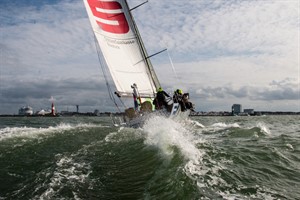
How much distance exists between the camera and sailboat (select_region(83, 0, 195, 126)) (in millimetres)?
22328

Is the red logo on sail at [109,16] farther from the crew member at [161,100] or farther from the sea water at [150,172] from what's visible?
the sea water at [150,172]

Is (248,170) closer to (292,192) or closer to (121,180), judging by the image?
(292,192)

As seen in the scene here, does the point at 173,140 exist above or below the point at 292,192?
above

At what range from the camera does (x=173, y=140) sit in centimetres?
1091

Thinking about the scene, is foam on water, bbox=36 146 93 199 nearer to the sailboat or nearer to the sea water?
the sea water

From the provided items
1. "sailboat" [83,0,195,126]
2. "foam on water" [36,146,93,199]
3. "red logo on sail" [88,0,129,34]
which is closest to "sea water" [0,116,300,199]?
"foam on water" [36,146,93,199]

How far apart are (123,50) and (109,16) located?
287 centimetres

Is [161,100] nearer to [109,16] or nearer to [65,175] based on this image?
[109,16]

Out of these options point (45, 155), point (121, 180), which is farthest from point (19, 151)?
point (121, 180)

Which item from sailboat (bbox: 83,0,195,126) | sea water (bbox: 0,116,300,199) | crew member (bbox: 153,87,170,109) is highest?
sailboat (bbox: 83,0,195,126)

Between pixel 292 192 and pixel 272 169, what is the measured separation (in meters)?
1.91

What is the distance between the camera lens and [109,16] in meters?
23.2

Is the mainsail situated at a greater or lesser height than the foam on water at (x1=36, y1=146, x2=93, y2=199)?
greater

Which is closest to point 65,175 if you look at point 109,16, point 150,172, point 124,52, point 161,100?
point 150,172
